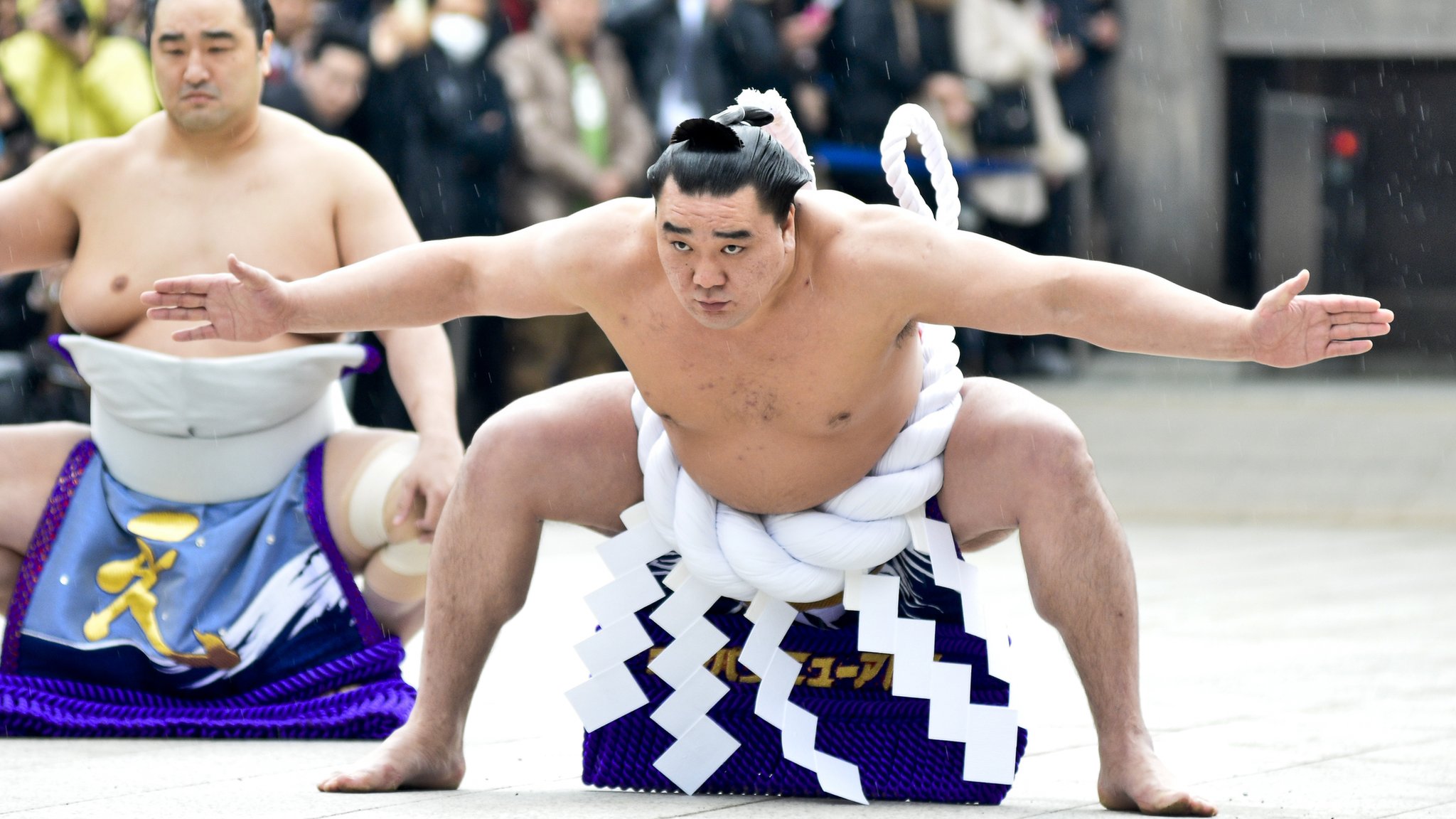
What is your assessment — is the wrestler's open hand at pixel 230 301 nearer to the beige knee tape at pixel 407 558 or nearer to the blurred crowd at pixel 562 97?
the beige knee tape at pixel 407 558

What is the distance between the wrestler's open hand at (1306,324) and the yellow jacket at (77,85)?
366 centimetres

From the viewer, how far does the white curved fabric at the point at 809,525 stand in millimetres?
2453

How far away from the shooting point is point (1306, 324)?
2154 mm

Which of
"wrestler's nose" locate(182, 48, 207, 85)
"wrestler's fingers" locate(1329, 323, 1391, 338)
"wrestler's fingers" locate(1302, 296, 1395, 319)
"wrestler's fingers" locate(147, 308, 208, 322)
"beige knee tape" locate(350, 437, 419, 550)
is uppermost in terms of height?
"wrestler's nose" locate(182, 48, 207, 85)

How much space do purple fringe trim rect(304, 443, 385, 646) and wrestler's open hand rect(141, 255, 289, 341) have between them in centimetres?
67

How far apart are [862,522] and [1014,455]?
0.21 meters

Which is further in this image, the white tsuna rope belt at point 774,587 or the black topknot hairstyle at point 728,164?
the white tsuna rope belt at point 774,587

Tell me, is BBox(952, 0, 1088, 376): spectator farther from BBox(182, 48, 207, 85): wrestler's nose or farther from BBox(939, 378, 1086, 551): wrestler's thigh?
BBox(939, 378, 1086, 551): wrestler's thigh

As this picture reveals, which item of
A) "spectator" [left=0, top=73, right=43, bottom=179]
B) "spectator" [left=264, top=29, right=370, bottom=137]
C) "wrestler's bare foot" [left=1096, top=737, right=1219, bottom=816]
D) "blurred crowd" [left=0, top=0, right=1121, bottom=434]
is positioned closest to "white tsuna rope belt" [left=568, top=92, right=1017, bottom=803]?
"wrestler's bare foot" [left=1096, top=737, right=1219, bottom=816]

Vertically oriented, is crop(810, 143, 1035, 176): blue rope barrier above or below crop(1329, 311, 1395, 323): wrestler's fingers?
below

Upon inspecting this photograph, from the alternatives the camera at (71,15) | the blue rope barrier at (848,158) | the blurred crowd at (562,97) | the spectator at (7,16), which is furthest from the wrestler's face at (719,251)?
the blue rope barrier at (848,158)

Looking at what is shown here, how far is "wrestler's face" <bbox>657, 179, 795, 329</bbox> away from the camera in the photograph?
221 centimetres

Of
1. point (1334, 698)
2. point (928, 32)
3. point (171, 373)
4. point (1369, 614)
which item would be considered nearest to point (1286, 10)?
point (928, 32)

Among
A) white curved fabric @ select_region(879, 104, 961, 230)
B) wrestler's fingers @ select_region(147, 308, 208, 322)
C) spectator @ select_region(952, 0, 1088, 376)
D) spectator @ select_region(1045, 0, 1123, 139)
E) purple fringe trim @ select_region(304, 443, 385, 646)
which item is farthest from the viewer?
spectator @ select_region(1045, 0, 1123, 139)
